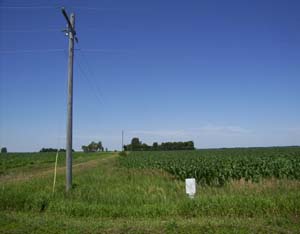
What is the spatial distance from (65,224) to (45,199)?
3334mm

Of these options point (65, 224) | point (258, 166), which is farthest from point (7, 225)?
point (258, 166)

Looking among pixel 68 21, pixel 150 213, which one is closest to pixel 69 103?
pixel 68 21

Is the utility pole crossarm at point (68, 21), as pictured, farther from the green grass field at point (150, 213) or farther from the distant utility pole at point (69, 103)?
the green grass field at point (150, 213)

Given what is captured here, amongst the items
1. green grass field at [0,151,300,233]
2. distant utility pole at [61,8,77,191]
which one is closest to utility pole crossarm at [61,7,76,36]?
distant utility pole at [61,8,77,191]

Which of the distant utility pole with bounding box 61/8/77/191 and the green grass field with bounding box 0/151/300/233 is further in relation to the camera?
the distant utility pole with bounding box 61/8/77/191

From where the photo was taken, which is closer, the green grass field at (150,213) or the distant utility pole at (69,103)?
the green grass field at (150,213)

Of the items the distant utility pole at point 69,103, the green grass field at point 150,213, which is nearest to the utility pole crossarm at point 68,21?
the distant utility pole at point 69,103

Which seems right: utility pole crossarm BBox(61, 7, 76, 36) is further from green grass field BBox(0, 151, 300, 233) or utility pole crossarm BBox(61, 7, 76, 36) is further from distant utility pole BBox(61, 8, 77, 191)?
green grass field BBox(0, 151, 300, 233)

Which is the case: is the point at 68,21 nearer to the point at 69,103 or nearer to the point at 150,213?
the point at 69,103

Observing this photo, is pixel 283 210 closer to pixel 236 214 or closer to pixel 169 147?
pixel 236 214

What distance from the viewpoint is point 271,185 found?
43.5ft

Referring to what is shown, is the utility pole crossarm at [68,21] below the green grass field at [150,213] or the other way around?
the other way around

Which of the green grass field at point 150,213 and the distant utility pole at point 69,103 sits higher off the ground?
the distant utility pole at point 69,103

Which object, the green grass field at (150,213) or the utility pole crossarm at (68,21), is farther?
the utility pole crossarm at (68,21)
